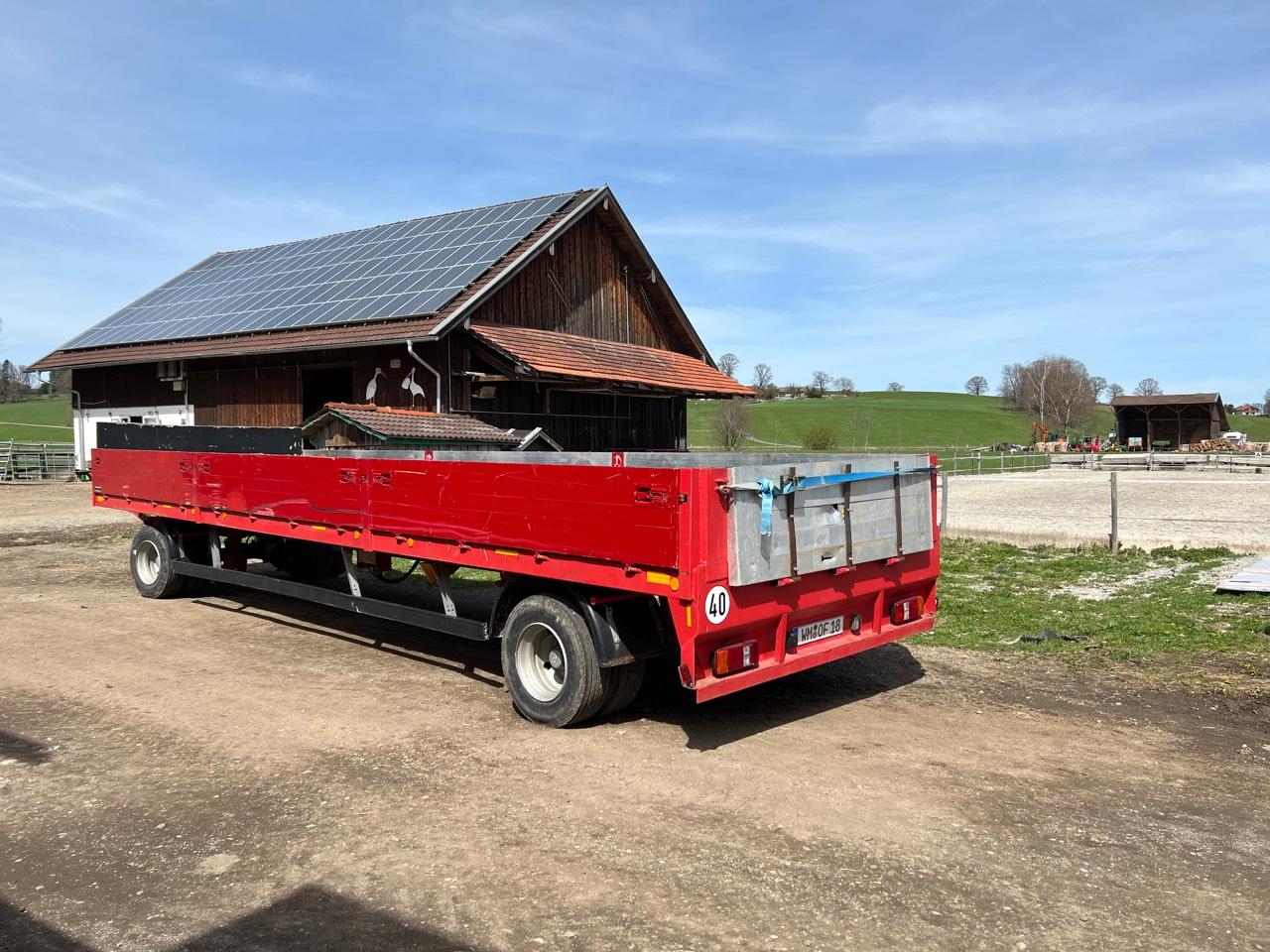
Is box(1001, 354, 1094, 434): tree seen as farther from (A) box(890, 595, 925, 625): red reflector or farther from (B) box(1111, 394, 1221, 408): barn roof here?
(A) box(890, 595, 925, 625): red reflector

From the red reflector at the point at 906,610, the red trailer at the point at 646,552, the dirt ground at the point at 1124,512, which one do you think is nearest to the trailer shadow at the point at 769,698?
the red trailer at the point at 646,552

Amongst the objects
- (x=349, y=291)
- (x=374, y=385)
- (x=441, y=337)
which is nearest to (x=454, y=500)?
(x=441, y=337)

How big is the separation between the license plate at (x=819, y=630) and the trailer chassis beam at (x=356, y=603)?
2.12 meters

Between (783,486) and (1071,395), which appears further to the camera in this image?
(1071,395)

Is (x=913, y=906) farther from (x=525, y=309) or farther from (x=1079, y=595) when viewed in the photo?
(x=525, y=309)

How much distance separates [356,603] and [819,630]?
12.9ft

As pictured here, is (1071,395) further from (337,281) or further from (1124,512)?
(337,281)

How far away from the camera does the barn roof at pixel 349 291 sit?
20.6 metres

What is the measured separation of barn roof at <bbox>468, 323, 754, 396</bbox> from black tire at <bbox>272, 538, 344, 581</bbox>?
28.7 feet

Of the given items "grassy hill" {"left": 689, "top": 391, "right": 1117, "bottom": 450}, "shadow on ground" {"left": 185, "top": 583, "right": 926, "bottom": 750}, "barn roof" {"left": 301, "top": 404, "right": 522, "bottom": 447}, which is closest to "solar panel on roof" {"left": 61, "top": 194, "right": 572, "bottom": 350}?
"barn roof" {"left": 301, "top": 404, "right": 522, "bottom": 447}

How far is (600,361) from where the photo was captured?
22.6 m

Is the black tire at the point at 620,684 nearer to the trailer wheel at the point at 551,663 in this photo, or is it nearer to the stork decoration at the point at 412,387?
the trailer wheel at the point at 551,663

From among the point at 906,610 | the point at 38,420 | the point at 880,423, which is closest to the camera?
the point at 906,610

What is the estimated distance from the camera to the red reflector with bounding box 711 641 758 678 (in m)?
5.37
